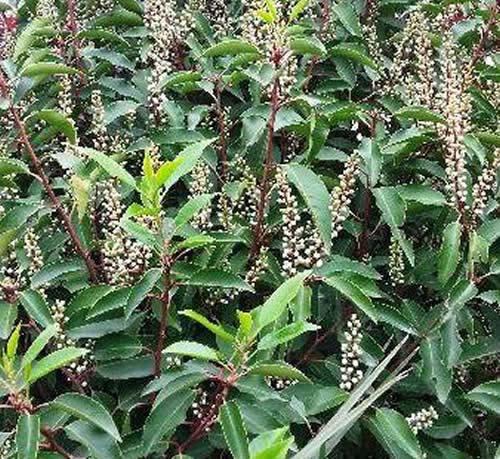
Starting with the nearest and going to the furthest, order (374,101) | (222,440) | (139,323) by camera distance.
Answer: (222,440) → (139,323) → (374,101)

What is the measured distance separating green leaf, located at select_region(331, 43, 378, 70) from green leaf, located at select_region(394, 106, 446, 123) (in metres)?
0.30

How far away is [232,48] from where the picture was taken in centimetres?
232

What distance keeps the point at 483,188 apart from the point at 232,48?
70 cm

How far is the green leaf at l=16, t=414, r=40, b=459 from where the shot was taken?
1.68 meters

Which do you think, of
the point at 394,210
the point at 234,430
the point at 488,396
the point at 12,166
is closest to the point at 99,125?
the point at 12,166

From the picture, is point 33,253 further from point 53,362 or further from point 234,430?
point 234,430

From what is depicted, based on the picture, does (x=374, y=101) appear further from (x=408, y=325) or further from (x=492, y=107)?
(x=408, y=325)

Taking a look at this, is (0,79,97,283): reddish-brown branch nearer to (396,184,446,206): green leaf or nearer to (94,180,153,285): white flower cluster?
(94,180,153,285): white flower cluster

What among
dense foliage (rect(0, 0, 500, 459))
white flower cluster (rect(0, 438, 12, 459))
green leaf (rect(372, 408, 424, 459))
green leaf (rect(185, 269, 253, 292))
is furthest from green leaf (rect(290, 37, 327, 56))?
white flower cluster (rect(0, 438, 12, 459))

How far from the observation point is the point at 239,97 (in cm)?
269

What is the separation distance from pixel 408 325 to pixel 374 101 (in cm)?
84

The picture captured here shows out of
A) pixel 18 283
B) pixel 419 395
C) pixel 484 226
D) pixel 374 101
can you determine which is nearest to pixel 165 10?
pixel 374 101

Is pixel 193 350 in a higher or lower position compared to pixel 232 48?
lower

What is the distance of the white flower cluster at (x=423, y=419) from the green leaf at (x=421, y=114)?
2.27 ft
